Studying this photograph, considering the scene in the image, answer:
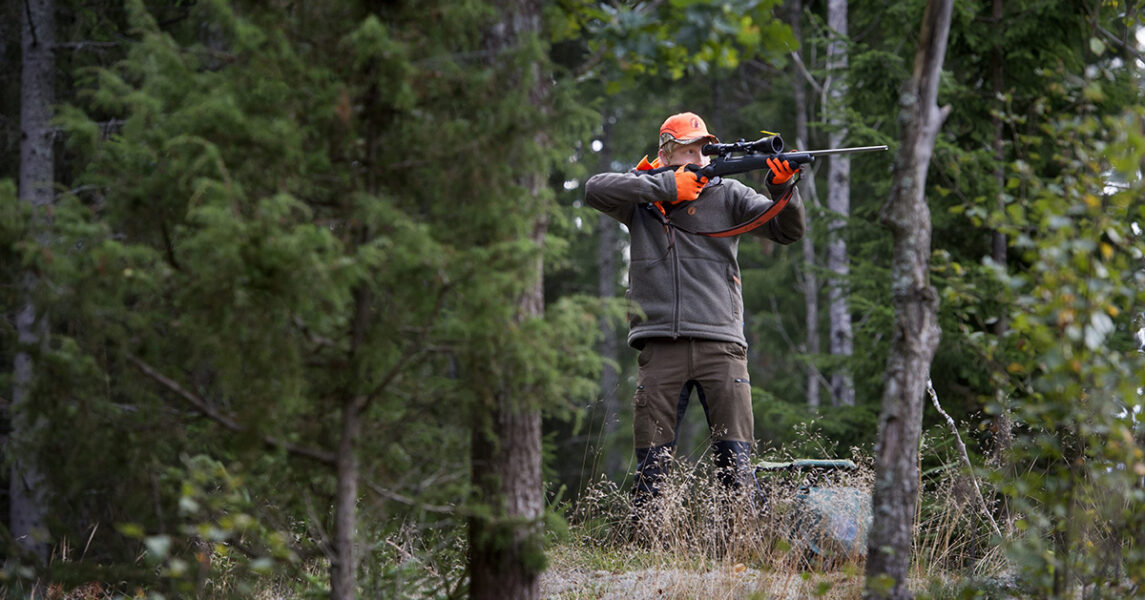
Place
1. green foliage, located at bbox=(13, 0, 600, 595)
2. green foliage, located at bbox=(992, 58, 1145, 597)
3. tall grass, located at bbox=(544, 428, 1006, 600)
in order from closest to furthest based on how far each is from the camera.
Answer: green foliage, located at bbox=(13, 0, 600, 595) → green foliage, located at bbox=(992, 58, 1145, 597) → tall grass, located at bbox=(544, 428, 1006, 600)

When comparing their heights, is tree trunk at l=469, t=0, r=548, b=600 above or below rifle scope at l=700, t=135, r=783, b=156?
below

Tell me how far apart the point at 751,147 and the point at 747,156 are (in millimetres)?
53

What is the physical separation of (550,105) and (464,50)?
1.24ft

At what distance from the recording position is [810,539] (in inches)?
187

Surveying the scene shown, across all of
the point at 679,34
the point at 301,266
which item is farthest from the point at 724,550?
the point at 301,266

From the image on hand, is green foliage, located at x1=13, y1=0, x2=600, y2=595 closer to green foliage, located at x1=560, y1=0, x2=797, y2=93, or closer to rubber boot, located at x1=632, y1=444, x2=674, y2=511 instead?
green foliage, located at x1=560, y1=0, x2=797, y2=93

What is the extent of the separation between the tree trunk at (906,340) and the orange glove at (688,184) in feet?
6.02

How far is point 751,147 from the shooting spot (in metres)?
5.02

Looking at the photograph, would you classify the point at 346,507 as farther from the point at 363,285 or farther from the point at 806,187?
the point at 806,187

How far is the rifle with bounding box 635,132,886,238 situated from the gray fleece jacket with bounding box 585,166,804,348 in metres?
0.03

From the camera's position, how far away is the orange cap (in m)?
5.23

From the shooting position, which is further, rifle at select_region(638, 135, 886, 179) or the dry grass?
rifle at select_region(638, 135, 886, 179)

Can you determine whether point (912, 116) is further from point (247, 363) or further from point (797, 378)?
point (797, 378)

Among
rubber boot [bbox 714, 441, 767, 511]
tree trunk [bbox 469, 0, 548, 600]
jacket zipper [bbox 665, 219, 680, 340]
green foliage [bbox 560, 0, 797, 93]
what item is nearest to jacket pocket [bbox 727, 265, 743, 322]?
jacket zipper [bbox 665, 219, 680, 340]
